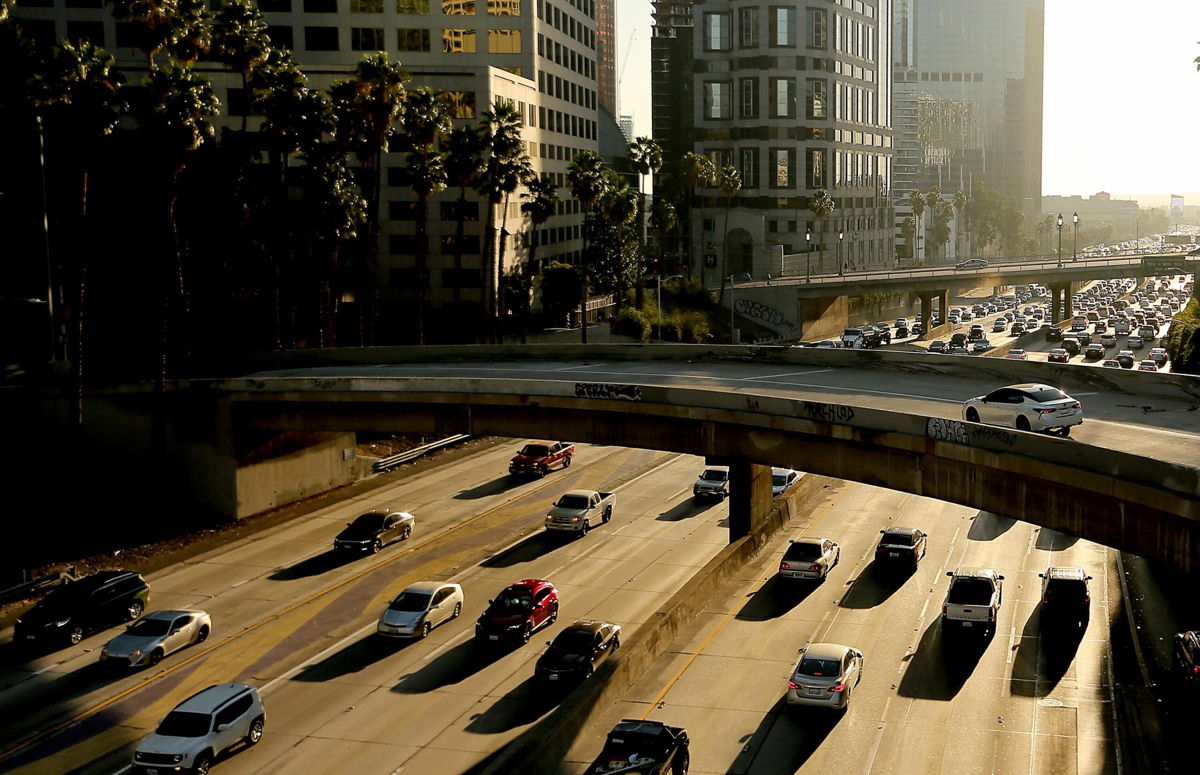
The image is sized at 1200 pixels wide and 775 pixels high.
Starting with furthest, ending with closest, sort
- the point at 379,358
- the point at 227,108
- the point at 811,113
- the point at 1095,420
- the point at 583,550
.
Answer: the point at 811,113
the point at 227,108
the point at 379,358
the point at 583,550
the point at 1095,420

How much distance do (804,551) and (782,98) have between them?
5462 inches

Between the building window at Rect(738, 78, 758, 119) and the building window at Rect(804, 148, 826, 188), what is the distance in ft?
31.9

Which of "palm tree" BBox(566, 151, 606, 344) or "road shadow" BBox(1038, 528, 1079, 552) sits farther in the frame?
"palm tree" BBox(566, 151, 606, 344)

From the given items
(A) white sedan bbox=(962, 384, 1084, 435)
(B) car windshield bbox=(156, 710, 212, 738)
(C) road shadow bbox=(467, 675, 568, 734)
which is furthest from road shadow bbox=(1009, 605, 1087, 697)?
(B) car windshield bbox=(156, 710, 212, 738)

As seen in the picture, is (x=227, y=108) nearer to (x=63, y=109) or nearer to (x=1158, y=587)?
(x=63, y=109)

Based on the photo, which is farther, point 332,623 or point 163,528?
point 163,528

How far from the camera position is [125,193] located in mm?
66812

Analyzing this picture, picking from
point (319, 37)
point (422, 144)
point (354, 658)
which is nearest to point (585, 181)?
point (422, 144)

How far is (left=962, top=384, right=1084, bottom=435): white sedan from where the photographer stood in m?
35.0

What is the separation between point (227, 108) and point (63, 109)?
42.6 metres

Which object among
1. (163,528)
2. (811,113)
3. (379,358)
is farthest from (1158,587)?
(811,113)

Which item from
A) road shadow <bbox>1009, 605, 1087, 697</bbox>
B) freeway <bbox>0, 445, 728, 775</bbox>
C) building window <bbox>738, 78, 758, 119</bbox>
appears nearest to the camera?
freeway <bbox>0, 445, 728, 775</bbox>

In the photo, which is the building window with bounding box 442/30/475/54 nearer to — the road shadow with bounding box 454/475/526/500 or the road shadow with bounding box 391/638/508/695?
the road shadow with bounding box 454/475/526/500

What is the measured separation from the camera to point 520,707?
116ft
